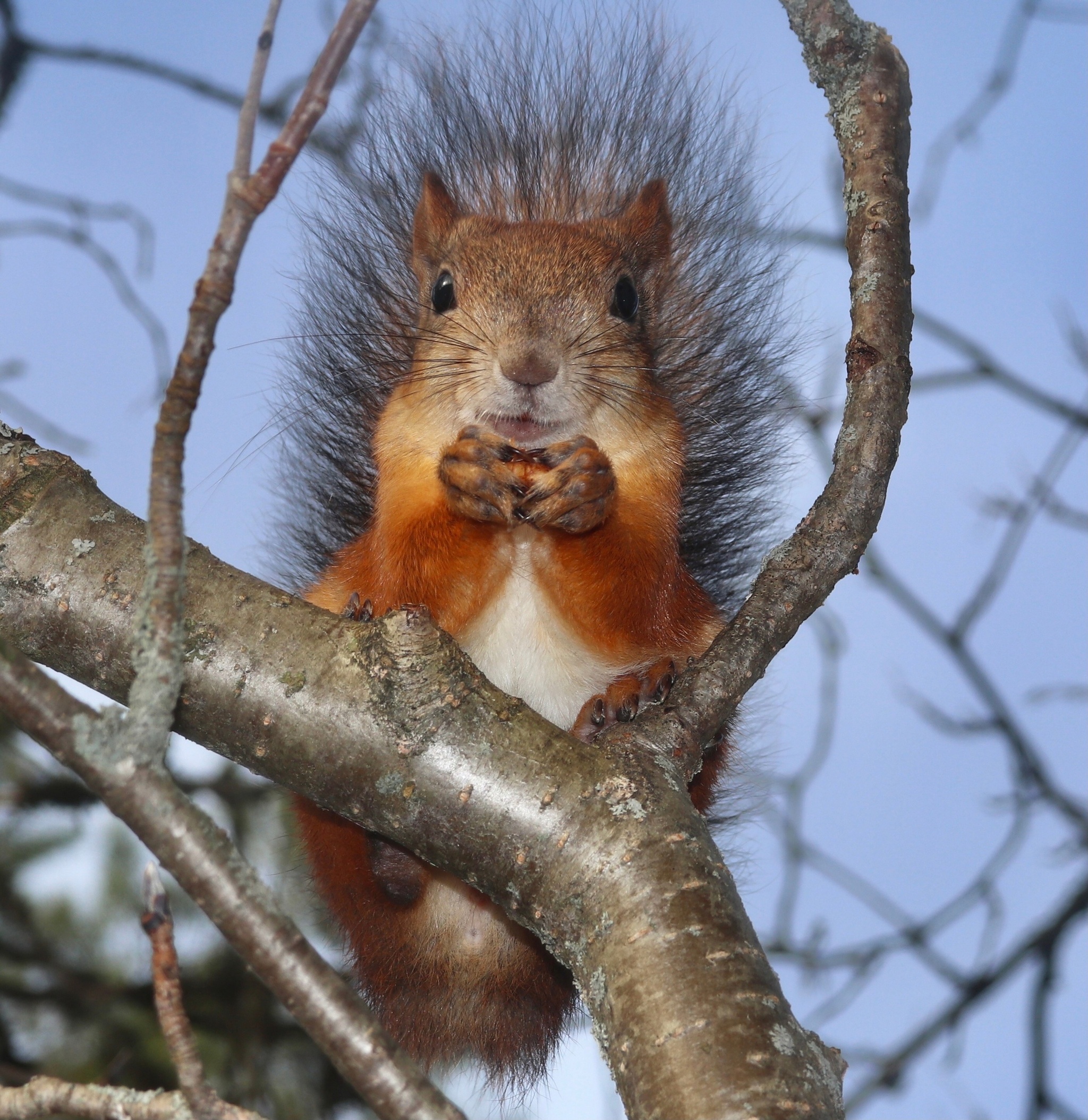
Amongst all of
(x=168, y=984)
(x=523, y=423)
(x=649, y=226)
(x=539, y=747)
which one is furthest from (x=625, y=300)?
(x=168, y=984)

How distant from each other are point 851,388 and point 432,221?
100 cm

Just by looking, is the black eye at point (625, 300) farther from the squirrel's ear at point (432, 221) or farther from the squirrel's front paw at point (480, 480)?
the squirrel's front paw at point (480, 480)

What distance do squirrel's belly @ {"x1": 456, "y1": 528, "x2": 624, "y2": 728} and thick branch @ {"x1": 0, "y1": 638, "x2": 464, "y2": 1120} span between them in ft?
3.54

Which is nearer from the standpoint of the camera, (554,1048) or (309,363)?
(554,1048)

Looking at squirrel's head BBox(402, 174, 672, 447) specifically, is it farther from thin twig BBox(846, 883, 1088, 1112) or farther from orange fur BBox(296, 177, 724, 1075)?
thin twig BBox(846, 883, 1088, 1112)

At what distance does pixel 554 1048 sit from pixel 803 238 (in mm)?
1955

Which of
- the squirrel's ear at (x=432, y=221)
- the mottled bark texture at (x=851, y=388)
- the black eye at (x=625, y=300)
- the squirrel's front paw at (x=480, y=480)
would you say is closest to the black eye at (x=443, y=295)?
the squirrel's ear at (x=432, y=221)

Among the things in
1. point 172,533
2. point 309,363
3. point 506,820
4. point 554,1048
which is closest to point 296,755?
point 506,820

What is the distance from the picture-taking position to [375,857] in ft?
6.56

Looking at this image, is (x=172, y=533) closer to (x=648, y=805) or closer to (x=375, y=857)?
(x=648, y=805)

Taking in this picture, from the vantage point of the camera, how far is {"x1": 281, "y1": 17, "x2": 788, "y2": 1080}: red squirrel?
6.60ft

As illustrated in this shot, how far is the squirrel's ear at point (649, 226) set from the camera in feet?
8.01

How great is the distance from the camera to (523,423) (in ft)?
6.72

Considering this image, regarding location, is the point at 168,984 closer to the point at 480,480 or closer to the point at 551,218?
the point at 480,480
